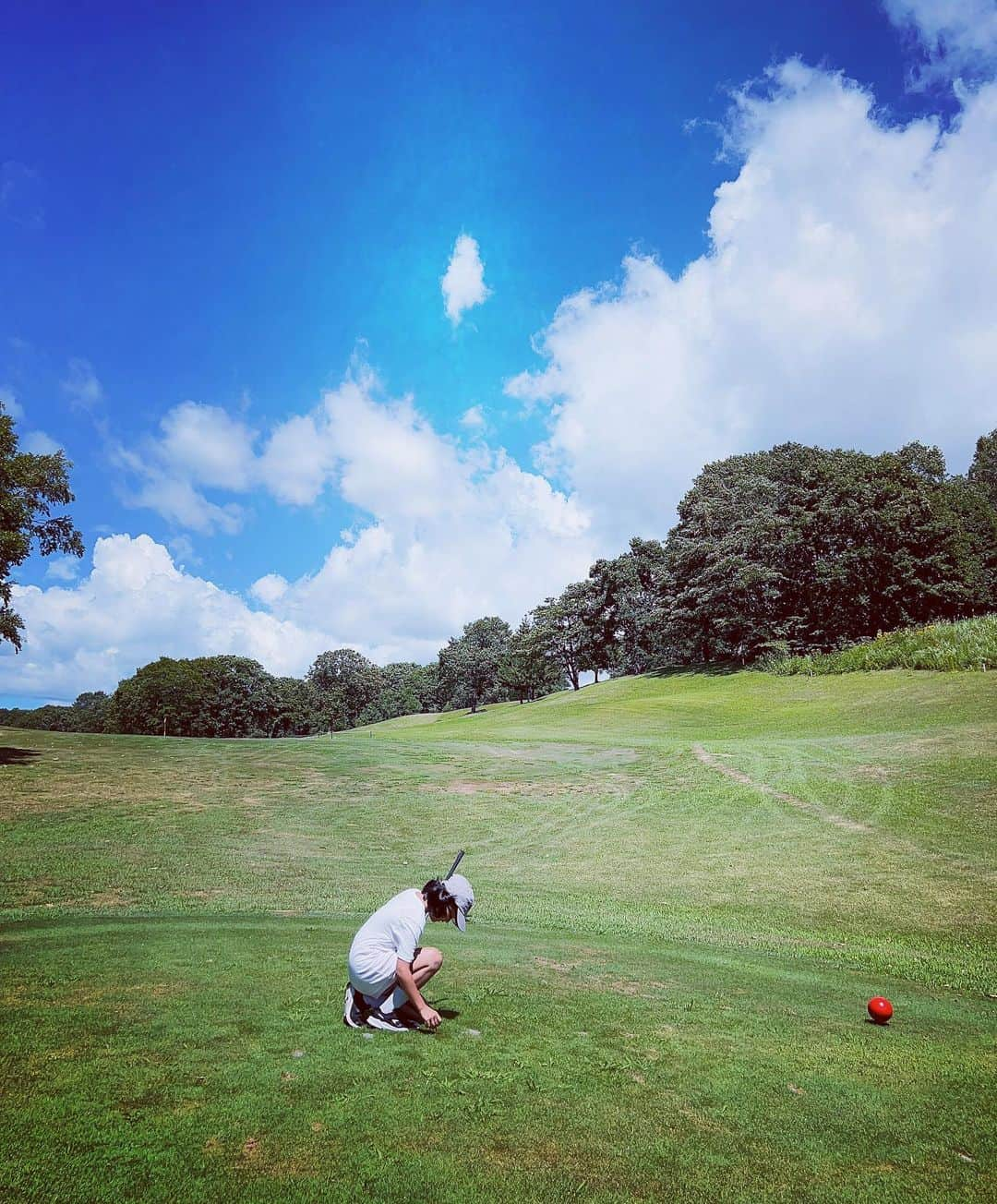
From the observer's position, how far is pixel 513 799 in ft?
81.8

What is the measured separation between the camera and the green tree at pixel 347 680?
132125 millimetres

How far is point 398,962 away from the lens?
6.01 meters

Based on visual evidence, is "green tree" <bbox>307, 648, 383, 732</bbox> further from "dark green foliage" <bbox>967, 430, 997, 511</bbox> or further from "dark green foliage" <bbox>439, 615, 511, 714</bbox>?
"dark green foliage" <bbox>967, 430, 997, 511</bbox>

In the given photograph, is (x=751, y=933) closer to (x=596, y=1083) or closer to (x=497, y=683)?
(x=596, y=1083)

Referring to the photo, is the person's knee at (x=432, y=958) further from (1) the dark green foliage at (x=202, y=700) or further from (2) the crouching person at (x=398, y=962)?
(1) the dark green foliage at (x=202, y=700)

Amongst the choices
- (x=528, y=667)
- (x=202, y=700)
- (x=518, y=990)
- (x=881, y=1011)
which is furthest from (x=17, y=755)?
(x=202, y=700)

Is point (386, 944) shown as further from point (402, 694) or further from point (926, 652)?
point (402, 694)

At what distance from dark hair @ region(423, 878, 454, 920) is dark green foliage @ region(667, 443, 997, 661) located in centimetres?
6330

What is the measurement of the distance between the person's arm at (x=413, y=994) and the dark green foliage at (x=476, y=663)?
4176 inches

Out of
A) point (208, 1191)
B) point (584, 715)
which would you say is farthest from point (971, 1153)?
point (584, 715)

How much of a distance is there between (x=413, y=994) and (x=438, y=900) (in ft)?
2.60

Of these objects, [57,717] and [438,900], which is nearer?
[438,900]

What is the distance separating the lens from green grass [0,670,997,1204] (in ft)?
13.1

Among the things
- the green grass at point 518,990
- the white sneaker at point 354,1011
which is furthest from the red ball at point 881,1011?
the white sneaker at point 354,1011
